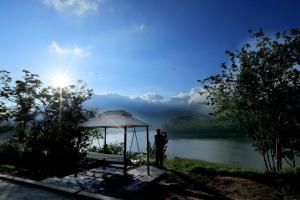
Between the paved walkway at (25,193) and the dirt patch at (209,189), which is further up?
the paved walkway at (25,193)

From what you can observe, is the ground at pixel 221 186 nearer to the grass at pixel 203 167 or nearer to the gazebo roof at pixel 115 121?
the grass at pixel 203 167

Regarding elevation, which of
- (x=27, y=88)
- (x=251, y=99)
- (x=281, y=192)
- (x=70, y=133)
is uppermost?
(x=27, y=88)

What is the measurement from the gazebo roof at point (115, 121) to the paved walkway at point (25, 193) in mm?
3478

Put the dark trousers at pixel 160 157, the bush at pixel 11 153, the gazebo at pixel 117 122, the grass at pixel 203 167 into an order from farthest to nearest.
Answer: the bush at pixel 11 153 → the dark trousers at pixel 160 157 → the grass at pixel 203 167 → the gazebo at pixel 117 122

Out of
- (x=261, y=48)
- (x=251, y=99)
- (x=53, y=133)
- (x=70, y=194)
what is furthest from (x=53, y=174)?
(x=261, y=48)

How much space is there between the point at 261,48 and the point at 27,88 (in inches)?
722

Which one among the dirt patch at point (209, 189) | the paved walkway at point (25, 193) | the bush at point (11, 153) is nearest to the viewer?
the paved walkway at point (25, 193)

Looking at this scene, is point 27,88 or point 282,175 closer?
point 282,175

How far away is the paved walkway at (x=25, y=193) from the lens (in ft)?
27.9

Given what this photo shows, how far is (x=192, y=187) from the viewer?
407 inches

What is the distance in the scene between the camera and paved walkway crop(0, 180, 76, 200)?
850 cm

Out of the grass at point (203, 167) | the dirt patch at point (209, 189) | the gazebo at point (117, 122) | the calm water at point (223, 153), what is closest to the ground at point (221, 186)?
the dirt patch at point (209, 189)

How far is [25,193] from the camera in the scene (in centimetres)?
903

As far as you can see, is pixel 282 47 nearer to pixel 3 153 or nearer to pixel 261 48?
pixel 261 48
